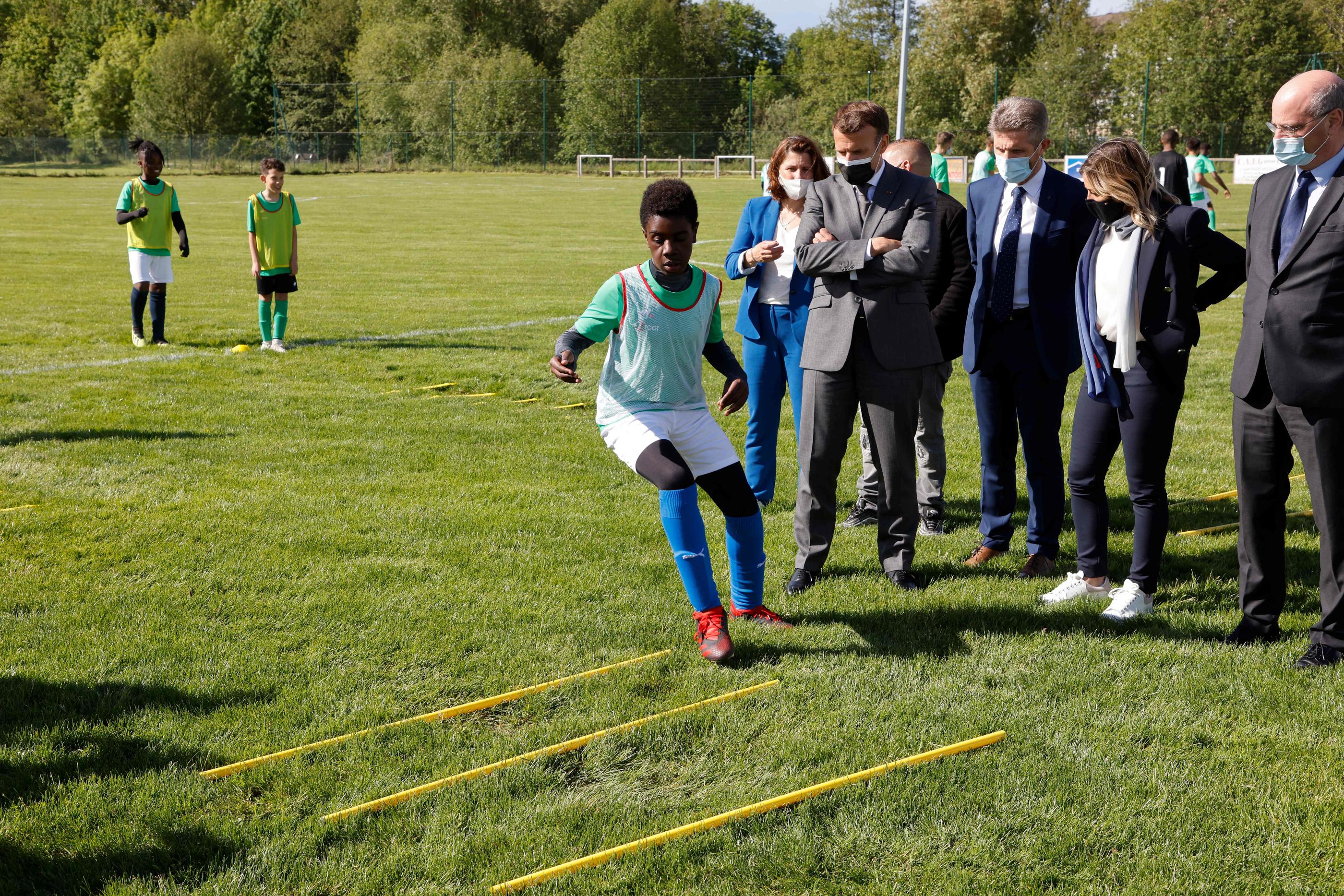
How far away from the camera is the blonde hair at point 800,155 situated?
18.5ft

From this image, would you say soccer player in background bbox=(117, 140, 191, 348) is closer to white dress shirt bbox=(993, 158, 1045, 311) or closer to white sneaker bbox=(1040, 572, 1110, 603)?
white dress shirt bbox=(993, 158, 1045, 311)

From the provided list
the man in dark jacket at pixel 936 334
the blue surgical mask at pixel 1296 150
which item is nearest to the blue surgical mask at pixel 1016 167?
the man in dark jacket at pixel 936 334

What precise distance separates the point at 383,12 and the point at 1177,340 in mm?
84588

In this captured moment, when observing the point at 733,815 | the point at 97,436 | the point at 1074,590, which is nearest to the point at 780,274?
the point at 1074,590

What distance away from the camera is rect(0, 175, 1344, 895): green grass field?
3.30m

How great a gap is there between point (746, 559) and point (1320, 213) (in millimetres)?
2513

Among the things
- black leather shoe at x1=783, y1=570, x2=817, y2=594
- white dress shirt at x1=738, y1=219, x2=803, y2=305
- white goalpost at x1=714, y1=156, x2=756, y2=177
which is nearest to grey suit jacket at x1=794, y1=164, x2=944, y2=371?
white dress shirt at x1=738, y1=219, x2=803, y2=305

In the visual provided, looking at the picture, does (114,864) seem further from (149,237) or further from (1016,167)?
(149,237)

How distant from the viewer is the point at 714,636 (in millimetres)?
4555

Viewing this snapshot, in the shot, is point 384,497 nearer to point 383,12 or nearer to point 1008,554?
point 1008,554

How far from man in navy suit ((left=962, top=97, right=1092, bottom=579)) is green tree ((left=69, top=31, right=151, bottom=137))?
92006mm

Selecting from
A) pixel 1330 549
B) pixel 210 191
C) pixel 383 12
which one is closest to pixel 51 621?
pixel 1330 549

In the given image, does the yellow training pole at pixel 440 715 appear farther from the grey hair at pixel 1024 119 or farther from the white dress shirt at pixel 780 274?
the grey hair at pixel 1024 119

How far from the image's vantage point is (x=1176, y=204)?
4926mm
